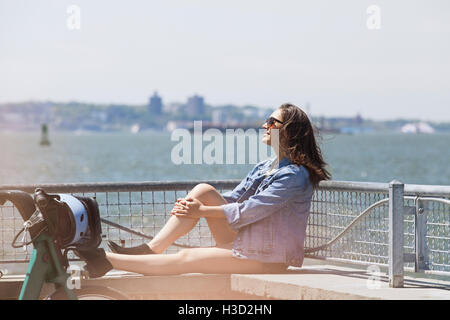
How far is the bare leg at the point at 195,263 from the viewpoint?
17.6 ft

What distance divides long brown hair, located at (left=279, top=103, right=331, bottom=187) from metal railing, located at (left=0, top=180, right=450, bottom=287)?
0.50m

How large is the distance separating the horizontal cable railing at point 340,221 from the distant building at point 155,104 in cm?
10944

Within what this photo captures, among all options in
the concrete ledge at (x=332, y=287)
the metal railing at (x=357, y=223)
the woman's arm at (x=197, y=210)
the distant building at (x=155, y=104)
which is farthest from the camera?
the distant building at (x=155, y=104)

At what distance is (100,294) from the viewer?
4.65 meters

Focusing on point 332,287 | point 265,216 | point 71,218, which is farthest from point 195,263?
point 71,218

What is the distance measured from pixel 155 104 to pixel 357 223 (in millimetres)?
114368

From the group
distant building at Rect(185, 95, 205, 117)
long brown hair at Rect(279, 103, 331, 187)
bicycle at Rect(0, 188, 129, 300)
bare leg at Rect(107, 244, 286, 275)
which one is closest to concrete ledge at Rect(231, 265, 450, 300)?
bare leg at Rect(107, 244, 286, 275)

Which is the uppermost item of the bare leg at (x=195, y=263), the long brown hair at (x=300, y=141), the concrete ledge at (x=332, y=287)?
the long brown hair at (x=300, y=141)

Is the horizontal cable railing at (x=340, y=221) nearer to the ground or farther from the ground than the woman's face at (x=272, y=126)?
nearer to the ground

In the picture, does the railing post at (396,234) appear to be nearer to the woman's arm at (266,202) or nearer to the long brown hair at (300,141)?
the long brown hair at (300,141)

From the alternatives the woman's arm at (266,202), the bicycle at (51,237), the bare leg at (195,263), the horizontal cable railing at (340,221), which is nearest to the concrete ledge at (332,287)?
the bare leg at (195,263)

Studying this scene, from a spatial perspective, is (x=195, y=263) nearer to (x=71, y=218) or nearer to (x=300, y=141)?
(x=300, y=141)

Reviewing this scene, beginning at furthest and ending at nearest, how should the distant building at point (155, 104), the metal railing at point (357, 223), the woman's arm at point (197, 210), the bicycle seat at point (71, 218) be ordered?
the distant building at point (155, 104) → the metal railing at point (357, 223) → the woman's arm at point (197, 210) → the bicycle seat at point (71, 218)
